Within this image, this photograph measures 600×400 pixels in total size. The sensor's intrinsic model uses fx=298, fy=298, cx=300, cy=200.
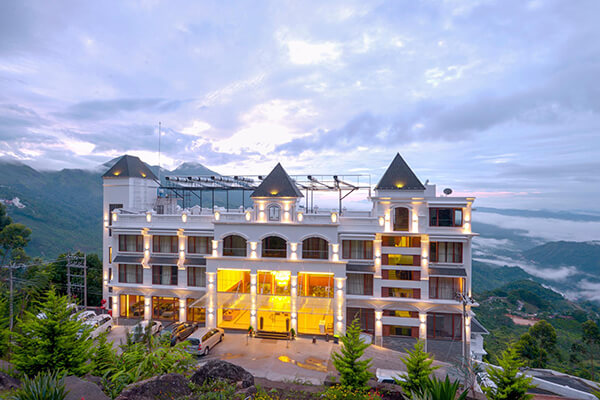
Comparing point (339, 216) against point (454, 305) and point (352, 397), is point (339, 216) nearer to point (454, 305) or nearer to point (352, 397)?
point (454, 305)

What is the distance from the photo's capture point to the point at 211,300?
102ft

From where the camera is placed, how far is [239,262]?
31047 mm

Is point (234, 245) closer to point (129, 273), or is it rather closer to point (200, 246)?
point (200, 246)

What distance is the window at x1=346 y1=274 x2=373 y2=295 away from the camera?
3067cm

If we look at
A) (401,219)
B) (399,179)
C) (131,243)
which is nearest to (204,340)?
(131,243)

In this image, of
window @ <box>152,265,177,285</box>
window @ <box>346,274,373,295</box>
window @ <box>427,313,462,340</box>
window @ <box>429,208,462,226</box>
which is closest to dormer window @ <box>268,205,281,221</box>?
window @ <box>346,274,373,295</box>

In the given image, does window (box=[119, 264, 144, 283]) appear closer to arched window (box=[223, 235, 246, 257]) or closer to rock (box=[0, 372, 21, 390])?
arched window (box=[223, 235, 246, 257])

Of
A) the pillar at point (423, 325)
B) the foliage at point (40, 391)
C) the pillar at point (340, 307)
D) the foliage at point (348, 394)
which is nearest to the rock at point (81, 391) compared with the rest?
the foliage at point (40, 391)

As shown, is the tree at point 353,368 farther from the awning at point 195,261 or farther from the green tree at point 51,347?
the awning at point 195,261

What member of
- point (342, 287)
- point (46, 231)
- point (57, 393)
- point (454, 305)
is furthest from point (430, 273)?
point (46, 231)

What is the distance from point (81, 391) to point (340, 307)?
22012 millimetres

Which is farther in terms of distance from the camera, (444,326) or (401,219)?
(401,219)

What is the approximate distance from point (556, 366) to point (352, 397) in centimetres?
4113

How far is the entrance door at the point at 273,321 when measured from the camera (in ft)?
101
